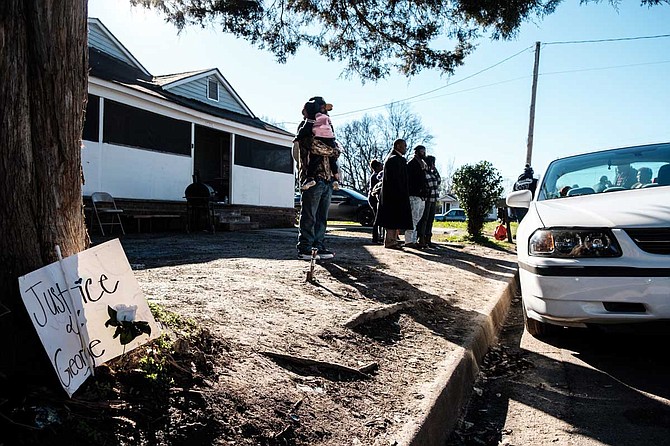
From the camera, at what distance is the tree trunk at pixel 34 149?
183 centimetres

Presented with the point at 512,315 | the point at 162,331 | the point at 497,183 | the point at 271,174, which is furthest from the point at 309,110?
the point at 271,174

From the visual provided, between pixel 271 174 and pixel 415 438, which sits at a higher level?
pixel 271 174

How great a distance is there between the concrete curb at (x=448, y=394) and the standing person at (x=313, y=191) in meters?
2.49

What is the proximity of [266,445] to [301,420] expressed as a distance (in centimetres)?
28

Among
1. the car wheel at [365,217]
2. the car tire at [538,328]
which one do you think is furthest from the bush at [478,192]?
the car tire at [538,328]

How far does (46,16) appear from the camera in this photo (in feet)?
6.35

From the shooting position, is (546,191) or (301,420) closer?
(301,420)

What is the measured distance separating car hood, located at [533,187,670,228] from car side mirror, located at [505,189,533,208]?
1.74 feet

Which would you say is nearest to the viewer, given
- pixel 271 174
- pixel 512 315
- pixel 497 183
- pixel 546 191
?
pixel 546 191

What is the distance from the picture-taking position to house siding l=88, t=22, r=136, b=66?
1454 cm

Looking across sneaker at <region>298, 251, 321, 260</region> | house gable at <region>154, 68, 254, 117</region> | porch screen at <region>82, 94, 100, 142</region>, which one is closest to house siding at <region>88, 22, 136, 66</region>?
house gable at <region>154, 68, 254, 117</region>

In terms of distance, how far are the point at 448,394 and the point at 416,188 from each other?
21.5 ft

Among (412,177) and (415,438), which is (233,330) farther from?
(412,177)

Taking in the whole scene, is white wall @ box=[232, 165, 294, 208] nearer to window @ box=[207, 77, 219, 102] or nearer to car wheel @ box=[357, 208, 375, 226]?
car wheel @ box=[357, 208, 375, 226]
